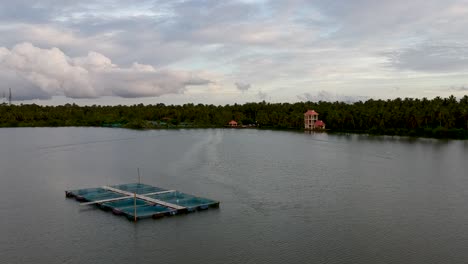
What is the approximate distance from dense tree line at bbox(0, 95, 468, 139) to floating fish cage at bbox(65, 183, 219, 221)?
53538 millimetres

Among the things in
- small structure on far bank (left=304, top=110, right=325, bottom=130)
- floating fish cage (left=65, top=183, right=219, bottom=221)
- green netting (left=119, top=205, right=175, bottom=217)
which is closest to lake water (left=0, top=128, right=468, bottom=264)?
Answer: floating fish cage (left=65, top=183, right=219, bottom=221)

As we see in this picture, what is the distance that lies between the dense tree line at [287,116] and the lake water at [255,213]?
29.8 meters

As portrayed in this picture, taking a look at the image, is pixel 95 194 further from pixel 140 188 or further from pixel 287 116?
pixel 287 116

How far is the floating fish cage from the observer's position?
74.6 ft

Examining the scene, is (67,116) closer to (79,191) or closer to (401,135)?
(401,135)

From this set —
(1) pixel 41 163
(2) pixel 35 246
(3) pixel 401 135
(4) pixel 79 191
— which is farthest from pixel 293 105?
(2) pixel 35 246

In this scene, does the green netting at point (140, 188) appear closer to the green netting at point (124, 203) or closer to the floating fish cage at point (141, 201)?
the floating fish cage at point (141, 201)

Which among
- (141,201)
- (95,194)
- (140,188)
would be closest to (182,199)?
(141,201)

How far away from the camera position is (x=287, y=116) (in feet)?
329

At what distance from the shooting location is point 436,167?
38.7m

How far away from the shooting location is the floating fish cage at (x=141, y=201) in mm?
22734

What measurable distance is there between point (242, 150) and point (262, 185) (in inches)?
869

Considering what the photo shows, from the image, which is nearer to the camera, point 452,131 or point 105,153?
point 105,153

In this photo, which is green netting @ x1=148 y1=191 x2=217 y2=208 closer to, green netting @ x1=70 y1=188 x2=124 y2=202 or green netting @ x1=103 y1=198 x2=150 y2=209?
green netting @ x1=103 y1=198 x2=150 y2=209
